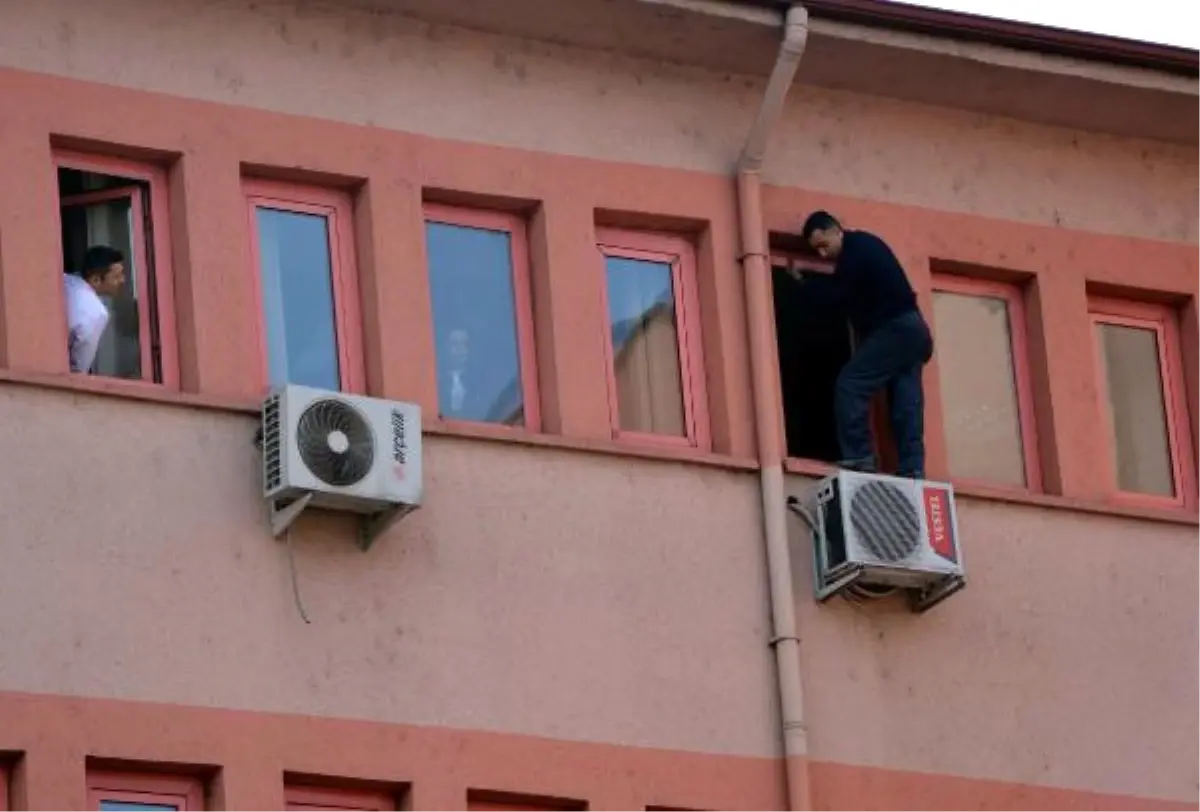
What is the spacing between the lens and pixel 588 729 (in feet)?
77.6

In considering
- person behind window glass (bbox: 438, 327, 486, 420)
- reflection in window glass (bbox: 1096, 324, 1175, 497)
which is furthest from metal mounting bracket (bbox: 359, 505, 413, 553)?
reflection in window glass (bbox: 1096, 324, 1175, 497)

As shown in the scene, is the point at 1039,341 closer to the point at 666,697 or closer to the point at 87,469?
the point at 666,697

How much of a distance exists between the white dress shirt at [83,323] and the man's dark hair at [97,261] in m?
0.10

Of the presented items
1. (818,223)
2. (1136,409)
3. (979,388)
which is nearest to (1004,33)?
(818,223)

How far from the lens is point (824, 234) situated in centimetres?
2536

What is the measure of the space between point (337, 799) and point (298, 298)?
9.06 ft

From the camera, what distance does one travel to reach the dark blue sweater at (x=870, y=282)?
25.2 m

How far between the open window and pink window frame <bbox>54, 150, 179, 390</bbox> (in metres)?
3.45

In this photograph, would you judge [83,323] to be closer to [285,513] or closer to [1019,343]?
[285,513]

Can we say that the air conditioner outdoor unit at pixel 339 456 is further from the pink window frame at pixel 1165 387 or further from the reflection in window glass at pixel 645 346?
the pink window frame at pixel 1165 387

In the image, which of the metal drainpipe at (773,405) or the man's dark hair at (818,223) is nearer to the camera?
the metal drainpipe at (773,405)

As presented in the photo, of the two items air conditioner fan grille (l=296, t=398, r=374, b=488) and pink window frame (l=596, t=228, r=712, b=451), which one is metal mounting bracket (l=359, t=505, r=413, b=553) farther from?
pink window frame (l=596, t=228, r=712, b=451)

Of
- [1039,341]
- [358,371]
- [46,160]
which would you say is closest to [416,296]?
[358,371]

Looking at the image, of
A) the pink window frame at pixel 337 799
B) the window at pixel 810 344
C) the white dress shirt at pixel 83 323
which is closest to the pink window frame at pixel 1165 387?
the window at pixel 810 344
